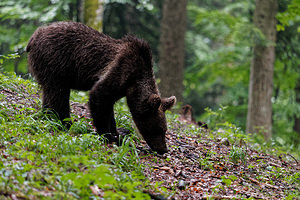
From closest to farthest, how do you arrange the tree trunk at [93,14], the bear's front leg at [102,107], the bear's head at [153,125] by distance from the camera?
the bear's front leg at [102,107]
the bear's head at [153,125]
the tree trunk at [93,14]

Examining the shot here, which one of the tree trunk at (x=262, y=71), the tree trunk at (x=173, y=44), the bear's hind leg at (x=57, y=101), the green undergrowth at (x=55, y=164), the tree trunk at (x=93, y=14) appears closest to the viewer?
the green undergrowth at (x=55, y=164)

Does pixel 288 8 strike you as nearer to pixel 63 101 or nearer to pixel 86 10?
pixel 86 10

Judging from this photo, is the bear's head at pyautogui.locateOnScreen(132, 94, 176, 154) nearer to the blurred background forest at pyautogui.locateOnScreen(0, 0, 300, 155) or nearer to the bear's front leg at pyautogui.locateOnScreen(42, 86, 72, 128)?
the bear's front leg at pyautogui.locateOnScreen(42, 86, 72, 128)

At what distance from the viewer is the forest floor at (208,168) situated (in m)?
4.80

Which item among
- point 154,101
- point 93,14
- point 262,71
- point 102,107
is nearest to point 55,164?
point 102,107

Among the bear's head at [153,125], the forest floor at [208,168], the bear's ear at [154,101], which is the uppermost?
the bear's ear at [154,101]

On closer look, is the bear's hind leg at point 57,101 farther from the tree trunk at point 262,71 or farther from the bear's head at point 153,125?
the tree trunk at point 262,71

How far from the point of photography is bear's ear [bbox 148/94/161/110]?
5.41 m

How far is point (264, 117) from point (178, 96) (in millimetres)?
2965

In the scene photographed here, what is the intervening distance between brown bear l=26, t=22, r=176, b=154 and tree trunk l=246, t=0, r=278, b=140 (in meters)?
6.04

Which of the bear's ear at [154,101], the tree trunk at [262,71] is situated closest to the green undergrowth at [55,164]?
the bear's ear at [154,101]

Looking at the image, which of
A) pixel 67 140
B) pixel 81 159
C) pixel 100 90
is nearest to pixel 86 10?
pixel 100 90

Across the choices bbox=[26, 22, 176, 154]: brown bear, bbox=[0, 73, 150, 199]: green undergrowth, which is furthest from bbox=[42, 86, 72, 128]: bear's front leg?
bbox=[0, 73, 150, 199]: green undergrowth

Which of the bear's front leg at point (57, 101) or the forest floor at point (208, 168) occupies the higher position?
the bear's front leg at point (57, 101)
